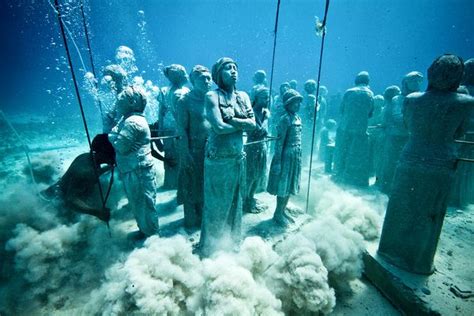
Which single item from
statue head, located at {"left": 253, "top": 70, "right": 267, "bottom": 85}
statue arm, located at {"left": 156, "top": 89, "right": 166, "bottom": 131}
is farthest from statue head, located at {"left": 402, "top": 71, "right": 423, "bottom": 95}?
statue arm, located at {"left": 156, "top": 89, "right": 166, "bottom": 131}

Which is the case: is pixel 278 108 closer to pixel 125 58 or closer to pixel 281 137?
pixel 281 137

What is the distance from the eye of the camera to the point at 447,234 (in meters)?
4.59

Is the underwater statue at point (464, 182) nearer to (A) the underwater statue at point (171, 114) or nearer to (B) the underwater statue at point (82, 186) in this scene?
(A) the underwater statue at point (171, 114)

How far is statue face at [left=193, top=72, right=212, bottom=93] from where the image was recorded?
3727 mm

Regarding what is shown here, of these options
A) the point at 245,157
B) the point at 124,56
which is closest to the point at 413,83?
the point at 245,157

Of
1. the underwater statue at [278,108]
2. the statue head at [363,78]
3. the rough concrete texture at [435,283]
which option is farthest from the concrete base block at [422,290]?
the statue head at [363,78]

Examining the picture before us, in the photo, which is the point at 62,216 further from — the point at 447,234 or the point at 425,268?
the point at 447,234

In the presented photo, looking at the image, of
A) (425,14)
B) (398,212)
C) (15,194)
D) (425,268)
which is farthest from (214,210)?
(425,14)

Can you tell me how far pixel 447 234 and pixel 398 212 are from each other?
2503 millimetres

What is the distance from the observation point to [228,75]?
2885 millimetres

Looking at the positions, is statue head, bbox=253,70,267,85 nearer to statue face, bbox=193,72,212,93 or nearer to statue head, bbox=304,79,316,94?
statue head, bbox=304,79,316,94

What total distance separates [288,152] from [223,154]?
5.18 ft

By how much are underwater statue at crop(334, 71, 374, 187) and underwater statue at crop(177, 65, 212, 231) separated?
219 inches

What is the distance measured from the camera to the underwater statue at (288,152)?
399 cm
